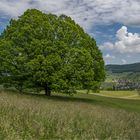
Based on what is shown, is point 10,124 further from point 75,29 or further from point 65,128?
point 75,29

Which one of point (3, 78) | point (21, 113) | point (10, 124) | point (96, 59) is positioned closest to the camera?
point (10, 124)

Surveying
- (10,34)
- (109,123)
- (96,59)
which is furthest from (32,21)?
(109,123)

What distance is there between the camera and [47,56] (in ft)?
132

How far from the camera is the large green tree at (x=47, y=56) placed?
1570 inches

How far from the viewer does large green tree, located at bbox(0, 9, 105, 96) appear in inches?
1570

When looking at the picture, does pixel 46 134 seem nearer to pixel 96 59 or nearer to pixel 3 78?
pixel 3 78

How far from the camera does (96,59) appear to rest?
153 ft

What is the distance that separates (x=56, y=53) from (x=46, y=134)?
29975 mm

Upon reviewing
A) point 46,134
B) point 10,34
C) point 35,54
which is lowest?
point 46,134

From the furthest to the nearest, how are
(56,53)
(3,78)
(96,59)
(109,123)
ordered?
1. (96,59)
2. (3,78)
3. (56,53)
4. (109,123)

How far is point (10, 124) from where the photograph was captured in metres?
10.9

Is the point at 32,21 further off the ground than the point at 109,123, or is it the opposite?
the point at 32,21

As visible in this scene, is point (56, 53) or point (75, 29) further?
point (75, 29)

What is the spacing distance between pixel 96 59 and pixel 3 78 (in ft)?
41.7
